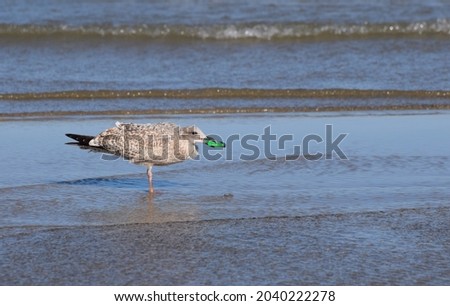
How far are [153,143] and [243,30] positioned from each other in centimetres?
862

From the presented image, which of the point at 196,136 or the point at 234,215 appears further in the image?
the point at 196,136

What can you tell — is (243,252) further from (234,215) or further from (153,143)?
(153,143)

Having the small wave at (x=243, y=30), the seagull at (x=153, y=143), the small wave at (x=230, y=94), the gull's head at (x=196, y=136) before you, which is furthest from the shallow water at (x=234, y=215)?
the small wave at (x=243, y=30)

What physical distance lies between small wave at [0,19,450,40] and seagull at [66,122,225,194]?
8.07 metres

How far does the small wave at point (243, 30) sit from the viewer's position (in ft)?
49.1

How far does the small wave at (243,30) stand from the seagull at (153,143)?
807cm

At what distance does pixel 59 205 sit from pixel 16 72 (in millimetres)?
6280

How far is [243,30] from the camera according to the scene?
15.3 meters

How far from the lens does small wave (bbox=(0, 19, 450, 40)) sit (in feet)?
49.1

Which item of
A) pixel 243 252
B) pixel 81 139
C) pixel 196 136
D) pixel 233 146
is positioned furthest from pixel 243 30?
pixel 243 252

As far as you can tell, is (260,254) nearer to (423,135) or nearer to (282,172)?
(282,172)

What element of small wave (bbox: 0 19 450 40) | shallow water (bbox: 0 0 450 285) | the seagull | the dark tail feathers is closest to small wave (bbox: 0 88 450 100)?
shallow water (bbox: 0 0 450 285)

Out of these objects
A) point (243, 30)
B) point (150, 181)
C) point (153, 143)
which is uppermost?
point (243, 30)
